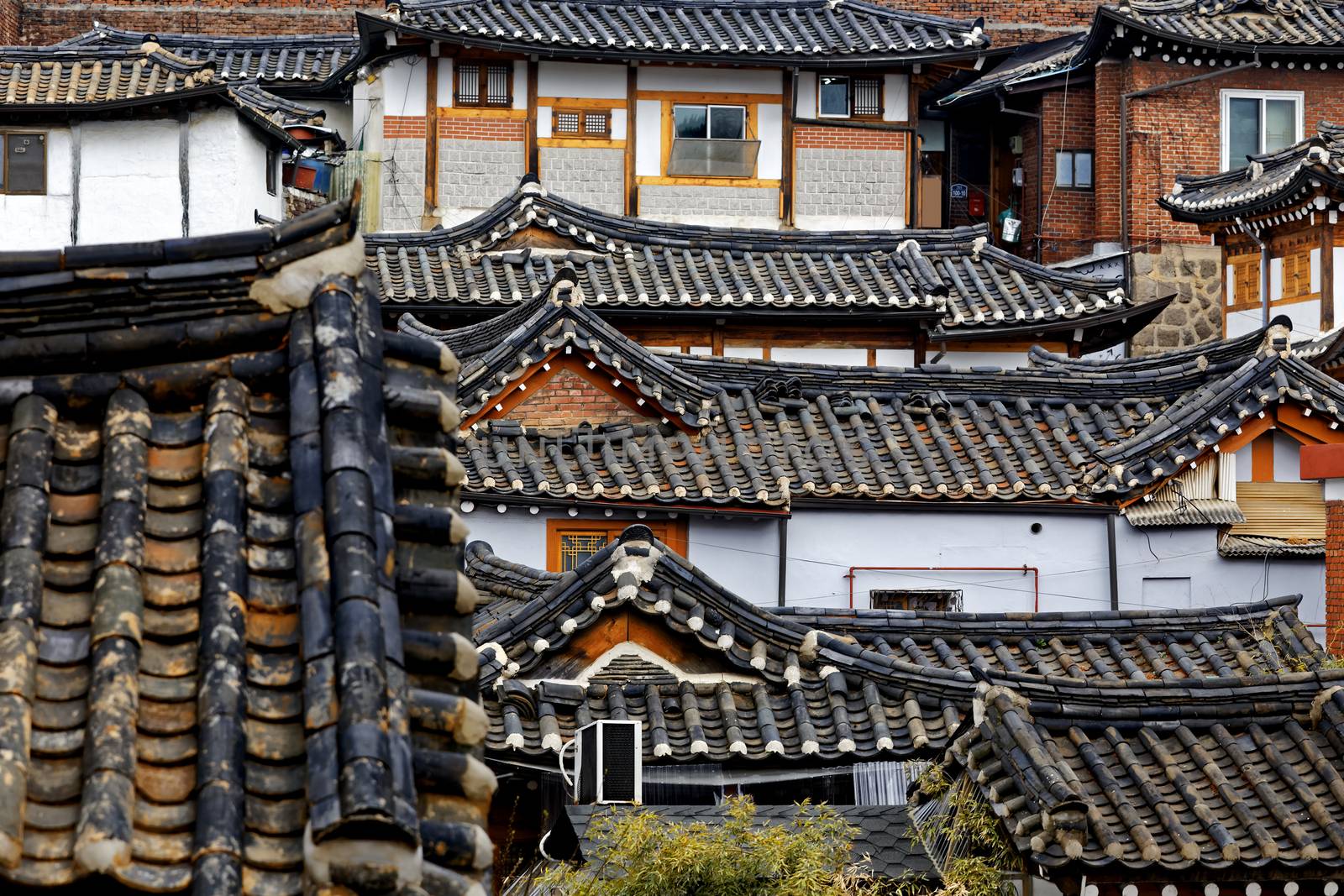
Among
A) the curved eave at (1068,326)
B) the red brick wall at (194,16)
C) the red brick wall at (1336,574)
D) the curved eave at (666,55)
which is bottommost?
the red brick wall at (1336,574)

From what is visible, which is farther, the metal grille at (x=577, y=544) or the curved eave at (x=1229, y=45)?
the curved eave at (x=1229, y=45)

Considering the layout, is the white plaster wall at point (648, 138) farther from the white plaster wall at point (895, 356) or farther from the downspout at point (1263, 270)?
the downspout at point (1263, 270)

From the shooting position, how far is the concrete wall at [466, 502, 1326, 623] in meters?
21.1

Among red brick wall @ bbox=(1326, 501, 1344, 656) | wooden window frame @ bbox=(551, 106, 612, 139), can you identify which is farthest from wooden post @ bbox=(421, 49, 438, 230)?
red brick wall @ bbox=(1326, 501, 1344, 656)

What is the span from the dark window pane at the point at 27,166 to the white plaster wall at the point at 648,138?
389 inches

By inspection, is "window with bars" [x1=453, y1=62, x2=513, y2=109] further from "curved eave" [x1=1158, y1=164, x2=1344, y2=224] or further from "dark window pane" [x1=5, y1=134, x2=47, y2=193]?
"curved eave" [x1=1158, y1=164, x2=1344, y2=224]

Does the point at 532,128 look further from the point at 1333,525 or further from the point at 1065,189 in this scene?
the point at 1333,525

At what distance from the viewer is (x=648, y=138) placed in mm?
31953

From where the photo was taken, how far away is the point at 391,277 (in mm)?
26031

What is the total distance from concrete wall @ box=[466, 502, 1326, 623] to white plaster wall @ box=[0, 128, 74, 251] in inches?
472

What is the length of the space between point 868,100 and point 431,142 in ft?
25.5

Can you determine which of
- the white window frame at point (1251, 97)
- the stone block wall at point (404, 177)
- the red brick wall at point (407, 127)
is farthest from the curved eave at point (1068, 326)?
the white window frame at point (1251, 97)

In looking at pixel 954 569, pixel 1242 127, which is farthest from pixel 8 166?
pixel 1242 127

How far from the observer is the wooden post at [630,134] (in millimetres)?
31703
